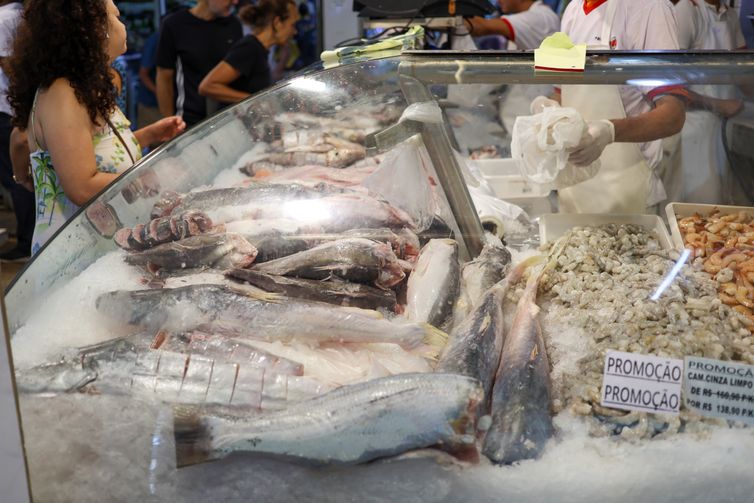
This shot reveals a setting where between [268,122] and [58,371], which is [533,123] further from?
[58,371]

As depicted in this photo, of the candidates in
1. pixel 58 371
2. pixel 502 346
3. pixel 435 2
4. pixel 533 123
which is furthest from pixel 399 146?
pixel 435 2

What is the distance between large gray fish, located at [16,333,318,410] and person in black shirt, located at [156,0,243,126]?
4.99m

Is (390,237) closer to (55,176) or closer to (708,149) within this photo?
(708,149)

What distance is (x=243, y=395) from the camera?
1.54 m

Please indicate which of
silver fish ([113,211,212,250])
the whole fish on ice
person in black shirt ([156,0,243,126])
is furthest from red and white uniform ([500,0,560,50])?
silver fish ([113,211,212,250])

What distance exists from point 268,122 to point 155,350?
3.60 feet

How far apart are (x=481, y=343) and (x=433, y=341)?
11 cm

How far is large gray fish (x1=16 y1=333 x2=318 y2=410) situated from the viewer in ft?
5.05

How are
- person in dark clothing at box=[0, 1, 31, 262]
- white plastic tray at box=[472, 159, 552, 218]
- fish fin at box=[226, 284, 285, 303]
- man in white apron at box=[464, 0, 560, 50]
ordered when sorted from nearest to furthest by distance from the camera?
fish fin at box=[226, 284, 285, 303], white plastic tray at box=[472, 159, 552, 218], person in dark clothing at box=[0, 1, 31, 262], man in white apron at box=[464, 0, 560, 50]

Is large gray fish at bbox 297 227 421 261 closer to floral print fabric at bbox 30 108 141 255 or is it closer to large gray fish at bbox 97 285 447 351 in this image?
large gray fish at bbox 97 285 447 351

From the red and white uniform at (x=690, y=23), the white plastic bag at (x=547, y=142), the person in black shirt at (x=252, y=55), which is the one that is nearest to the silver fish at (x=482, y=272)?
the white plastic bag at (x=547, y=142)

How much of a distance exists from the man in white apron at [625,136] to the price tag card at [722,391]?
83 centimetres

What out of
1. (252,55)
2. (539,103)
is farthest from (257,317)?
(252,55)

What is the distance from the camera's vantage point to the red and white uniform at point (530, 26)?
6.26 m
